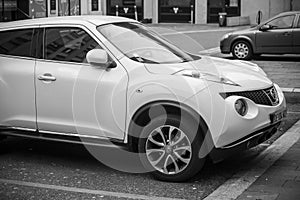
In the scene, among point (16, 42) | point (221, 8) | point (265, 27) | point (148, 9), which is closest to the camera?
point (16, 42)

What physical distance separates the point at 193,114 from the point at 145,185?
2.87ft

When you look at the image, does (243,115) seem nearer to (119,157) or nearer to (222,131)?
(222,131)

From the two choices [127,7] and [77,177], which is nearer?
[77,177]

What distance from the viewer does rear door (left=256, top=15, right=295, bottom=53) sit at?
17656 mm

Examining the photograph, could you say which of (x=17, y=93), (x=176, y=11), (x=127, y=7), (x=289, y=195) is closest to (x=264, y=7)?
(x=176, y=11)

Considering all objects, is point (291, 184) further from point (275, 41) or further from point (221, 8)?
point (221, 8)

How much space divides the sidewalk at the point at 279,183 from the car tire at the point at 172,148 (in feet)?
2.04

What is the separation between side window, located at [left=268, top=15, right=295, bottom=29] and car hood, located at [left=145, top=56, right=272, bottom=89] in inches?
440

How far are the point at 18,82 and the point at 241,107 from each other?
2.50m

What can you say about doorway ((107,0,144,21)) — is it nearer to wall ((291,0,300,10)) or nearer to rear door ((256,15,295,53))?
wall ((291,0,300,10))

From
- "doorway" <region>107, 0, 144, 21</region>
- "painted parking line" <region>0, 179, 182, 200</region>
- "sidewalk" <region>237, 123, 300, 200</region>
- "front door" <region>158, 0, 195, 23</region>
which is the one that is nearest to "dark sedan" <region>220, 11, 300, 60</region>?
"sidewalk" <region>237, 123, 300, 200</region>

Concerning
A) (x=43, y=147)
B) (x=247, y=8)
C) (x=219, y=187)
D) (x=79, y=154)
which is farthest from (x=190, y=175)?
(x=247, y=8)

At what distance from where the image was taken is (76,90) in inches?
255

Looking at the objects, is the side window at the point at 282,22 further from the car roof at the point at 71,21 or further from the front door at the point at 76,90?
the front door at the point at 76,90
